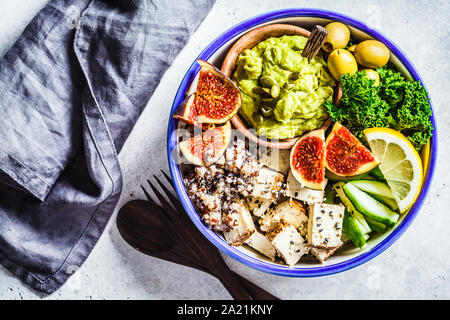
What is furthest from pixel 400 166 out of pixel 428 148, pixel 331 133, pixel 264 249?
pixel 264 249

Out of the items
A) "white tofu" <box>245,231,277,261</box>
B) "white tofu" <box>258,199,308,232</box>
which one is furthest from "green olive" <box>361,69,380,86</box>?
"white tofu" <box>245,231,277,261</box>

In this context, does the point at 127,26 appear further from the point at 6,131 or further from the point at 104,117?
the point at 6,131

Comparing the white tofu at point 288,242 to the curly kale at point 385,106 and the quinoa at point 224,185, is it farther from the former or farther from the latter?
the curly kale at point 385,106

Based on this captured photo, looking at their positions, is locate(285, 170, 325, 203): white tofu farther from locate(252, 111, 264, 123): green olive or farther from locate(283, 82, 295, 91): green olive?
locate(283, 82, 295, 91): green olive

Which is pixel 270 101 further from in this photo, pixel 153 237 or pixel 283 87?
pixel 153 237

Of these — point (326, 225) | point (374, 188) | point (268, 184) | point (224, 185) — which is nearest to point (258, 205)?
point (268, 184)

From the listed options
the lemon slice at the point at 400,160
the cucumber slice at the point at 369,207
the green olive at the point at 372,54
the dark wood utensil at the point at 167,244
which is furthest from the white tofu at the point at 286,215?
the green olive at the point at 372,54
